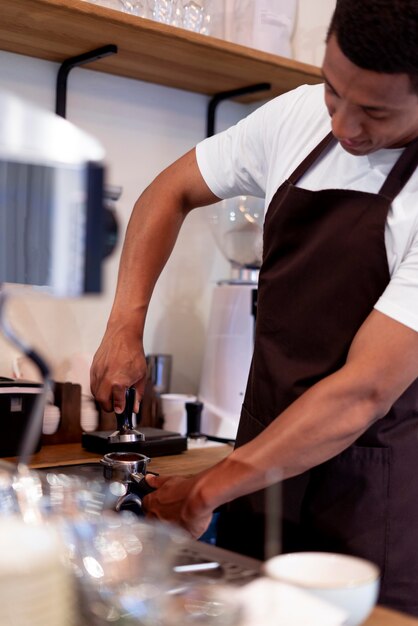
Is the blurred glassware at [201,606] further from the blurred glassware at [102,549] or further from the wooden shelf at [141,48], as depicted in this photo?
the wooden shelf at [141,48]

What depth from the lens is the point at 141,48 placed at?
6.99 feet

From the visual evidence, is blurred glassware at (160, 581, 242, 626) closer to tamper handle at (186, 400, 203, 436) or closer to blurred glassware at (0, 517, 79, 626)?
blurred glassware at (0, 517, 79, 626)

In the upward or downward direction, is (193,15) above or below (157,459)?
above

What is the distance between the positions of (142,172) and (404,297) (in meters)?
1.34

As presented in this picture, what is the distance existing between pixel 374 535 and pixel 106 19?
1.21m

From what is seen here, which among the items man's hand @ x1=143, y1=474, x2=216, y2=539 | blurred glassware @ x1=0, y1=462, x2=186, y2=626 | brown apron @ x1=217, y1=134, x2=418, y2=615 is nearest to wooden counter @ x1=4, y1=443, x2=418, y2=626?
brown apron @ x1=217, y1=134, x2=418, y2=615

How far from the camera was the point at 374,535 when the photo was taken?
4.62ft

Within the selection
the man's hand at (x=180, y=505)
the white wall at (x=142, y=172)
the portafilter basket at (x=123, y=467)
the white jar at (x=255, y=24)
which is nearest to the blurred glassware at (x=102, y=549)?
the man's hand at (x=180, y=505)

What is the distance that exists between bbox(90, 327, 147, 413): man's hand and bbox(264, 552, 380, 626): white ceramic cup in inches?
27.9

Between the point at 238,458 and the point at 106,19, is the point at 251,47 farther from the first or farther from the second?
the point at 238,458

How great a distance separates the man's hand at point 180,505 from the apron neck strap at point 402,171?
0.56 meters

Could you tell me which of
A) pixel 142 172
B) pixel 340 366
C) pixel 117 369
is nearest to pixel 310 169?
pixel 340 366

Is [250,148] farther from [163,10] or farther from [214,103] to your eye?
[214,103]

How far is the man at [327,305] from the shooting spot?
116 centimetres
